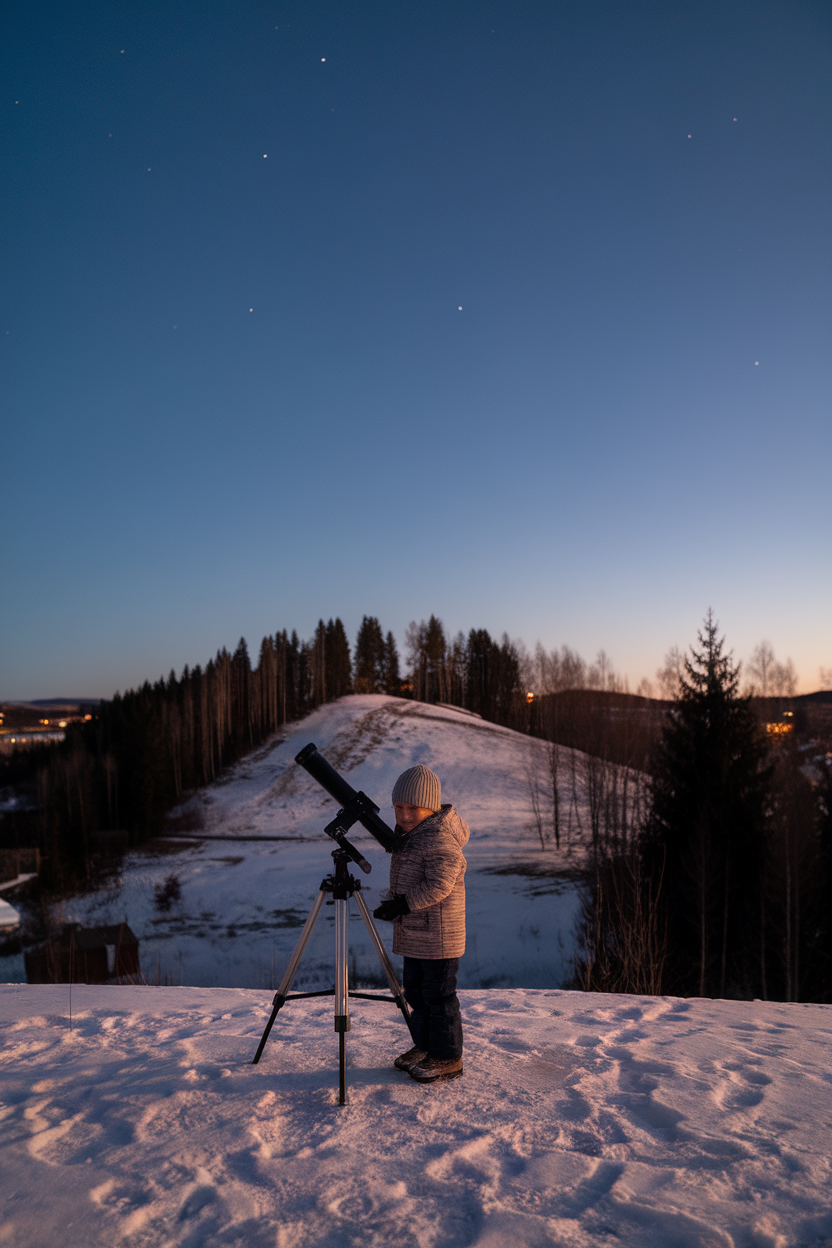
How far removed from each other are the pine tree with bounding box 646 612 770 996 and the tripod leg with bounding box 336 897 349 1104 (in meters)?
17.8

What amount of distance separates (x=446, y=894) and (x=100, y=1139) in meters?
2.37

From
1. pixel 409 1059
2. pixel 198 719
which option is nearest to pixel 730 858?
pixel 409 1059

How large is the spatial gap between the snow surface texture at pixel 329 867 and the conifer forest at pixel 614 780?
8.46ft

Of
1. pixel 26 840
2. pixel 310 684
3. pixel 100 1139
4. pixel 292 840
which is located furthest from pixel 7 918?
pixel 310 684

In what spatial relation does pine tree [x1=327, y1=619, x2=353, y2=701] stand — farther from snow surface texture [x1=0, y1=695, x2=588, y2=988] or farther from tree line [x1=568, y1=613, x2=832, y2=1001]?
tree line [x1=568, y1=613, x2=832, y2=1001]

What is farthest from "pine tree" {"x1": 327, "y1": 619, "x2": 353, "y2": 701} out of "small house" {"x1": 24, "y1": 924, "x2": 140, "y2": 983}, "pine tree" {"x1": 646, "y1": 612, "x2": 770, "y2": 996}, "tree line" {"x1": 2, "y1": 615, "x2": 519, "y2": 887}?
"pine tree" {"x1": 646, "y1": 612, "x2": 770, "y2": 996}

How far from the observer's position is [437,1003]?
4.71m

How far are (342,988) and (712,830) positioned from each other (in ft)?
63.0

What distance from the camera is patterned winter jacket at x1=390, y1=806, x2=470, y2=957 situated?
464cm

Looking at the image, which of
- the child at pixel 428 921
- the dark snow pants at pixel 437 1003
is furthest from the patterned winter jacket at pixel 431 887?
the dark snow pants at pixel 437 1003

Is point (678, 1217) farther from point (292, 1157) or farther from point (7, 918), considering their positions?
point (7, 918)

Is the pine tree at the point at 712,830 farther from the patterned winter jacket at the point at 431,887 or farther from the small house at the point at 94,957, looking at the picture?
the patterned winter jacket at the point at 431,887

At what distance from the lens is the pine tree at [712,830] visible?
65.5 feet

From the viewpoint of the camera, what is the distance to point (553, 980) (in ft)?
71.5
